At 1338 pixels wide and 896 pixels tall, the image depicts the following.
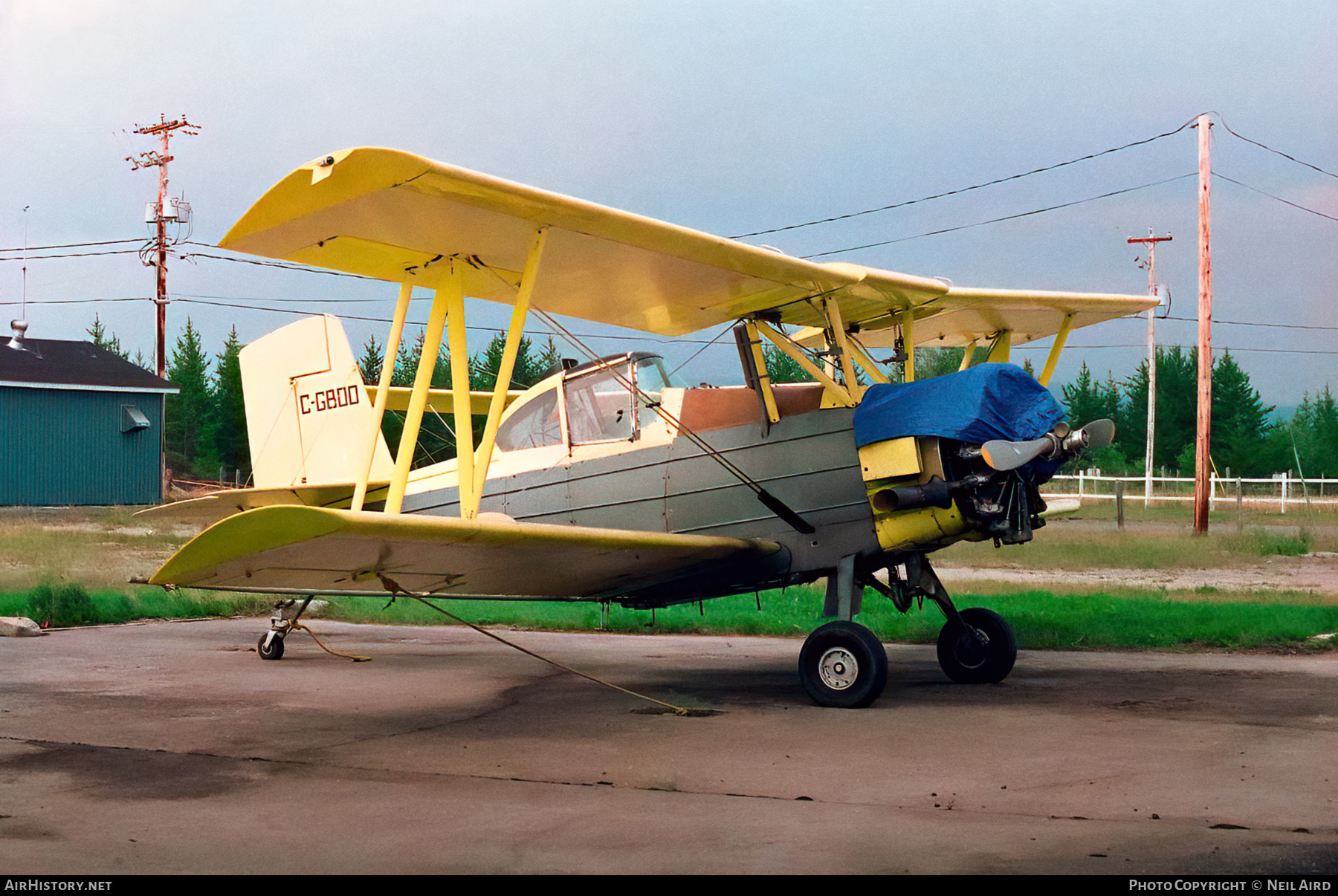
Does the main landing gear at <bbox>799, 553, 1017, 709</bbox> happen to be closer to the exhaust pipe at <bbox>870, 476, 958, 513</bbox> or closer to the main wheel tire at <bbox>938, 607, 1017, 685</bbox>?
the main wheel tire at <bbox>938, 607, 1017, 685</bbox>

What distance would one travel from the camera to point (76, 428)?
38031 mm

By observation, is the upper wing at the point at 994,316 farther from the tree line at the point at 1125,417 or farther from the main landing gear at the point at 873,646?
the tree line at the point at 1125,417

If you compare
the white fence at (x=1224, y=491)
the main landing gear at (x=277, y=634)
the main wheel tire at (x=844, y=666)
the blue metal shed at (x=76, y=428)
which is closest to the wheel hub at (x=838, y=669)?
the main wheel tire at (x=844, y=666)

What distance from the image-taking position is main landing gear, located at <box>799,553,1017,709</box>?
7.50 m

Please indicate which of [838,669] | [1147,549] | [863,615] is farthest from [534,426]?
[1147,549]

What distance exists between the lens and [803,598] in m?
15.8

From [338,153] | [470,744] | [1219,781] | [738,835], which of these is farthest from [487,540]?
[1219,781]

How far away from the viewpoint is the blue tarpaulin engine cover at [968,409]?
24.1 feet

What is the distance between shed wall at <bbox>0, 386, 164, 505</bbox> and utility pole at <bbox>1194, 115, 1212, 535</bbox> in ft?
109

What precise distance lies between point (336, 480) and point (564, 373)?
272 centimetres

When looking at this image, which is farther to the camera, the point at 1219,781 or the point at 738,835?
the point at 1219,781

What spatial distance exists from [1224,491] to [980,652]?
41273 mm

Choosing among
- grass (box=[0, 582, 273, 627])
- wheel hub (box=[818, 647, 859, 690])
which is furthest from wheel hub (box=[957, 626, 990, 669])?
grass (box=[0, 582, 273, 627])

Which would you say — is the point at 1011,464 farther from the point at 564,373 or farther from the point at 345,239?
the point at 345,239
